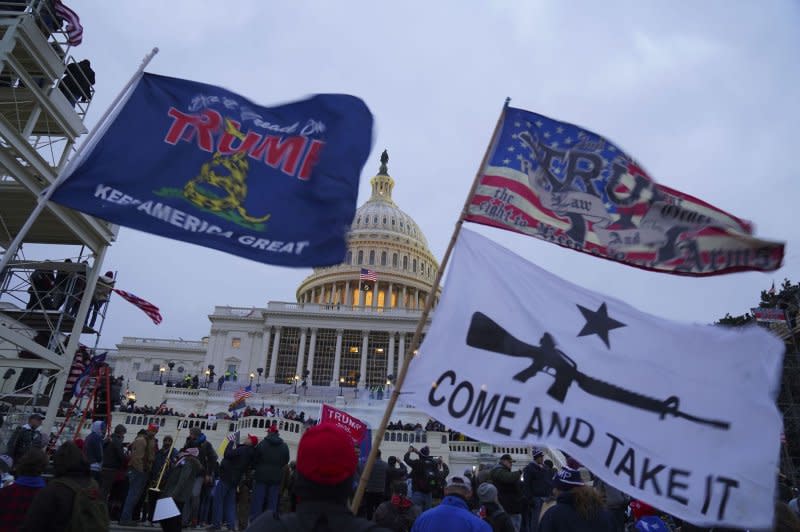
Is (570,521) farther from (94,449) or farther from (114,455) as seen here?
(114,455)

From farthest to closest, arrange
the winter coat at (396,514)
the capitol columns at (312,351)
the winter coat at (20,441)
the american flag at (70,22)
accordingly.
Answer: the capitol columns at (312,351) < the american flag at (70,22) < the winter coat at (20,441) < the winter coat at (396,514)

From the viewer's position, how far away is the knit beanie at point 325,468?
272 cm

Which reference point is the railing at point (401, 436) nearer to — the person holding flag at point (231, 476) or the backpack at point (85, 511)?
the person holding flag at point (231, 476)

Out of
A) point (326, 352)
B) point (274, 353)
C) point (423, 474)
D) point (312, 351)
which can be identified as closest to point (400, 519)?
point (423, 474)

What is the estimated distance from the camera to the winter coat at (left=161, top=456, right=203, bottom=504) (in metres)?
10.3

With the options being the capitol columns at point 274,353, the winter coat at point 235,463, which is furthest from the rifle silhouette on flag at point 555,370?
the capitol columns at point 274,353

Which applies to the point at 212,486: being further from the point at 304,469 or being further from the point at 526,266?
the point at 304,469

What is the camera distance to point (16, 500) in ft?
15.9

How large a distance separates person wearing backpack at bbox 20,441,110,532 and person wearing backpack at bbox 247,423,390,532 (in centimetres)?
245

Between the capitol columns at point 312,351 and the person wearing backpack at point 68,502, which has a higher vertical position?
the capitol columns at point 312,351

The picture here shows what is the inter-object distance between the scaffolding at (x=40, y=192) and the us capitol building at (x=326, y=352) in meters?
10.1

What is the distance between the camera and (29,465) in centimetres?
493

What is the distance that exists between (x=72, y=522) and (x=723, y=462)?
15.4 feet

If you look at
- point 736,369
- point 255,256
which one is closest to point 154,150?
point 255,256
